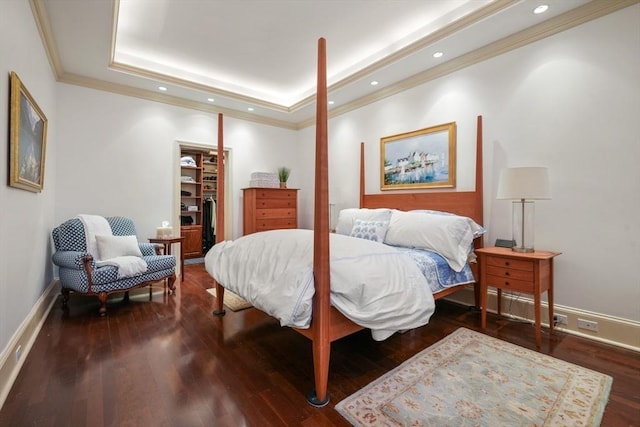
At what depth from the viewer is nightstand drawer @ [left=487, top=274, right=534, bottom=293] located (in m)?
2.39

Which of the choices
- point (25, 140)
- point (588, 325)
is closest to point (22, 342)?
point (25, 140)

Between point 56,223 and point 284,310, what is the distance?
3.73 m

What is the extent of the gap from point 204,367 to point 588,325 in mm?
3096

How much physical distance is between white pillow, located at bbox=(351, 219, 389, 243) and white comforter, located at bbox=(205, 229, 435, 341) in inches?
36.1

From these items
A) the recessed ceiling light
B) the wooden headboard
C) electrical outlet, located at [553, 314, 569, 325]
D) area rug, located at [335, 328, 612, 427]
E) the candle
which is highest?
the recessed ceiling light

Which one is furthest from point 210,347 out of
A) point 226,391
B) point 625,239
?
point 625,239

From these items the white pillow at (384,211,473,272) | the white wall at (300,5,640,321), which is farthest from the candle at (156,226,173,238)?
the white wall at (300,5,640,321)

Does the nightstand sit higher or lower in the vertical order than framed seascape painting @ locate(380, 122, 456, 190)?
lower

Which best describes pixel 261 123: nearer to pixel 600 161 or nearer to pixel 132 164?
pixel 132 164

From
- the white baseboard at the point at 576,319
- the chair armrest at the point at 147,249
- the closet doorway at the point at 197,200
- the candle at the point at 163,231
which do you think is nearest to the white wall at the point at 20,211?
the chair armrest at the point at 147,249

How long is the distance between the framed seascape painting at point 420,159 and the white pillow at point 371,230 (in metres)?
0.93

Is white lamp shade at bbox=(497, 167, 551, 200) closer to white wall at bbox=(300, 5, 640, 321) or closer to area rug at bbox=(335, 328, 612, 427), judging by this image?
white wall at bbox=(300, 5, 640, 321)

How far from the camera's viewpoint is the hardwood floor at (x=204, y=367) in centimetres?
155

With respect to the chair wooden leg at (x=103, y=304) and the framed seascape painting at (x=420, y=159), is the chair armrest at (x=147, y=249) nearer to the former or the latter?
the chair wooden leg at (x=103, y=304)
